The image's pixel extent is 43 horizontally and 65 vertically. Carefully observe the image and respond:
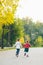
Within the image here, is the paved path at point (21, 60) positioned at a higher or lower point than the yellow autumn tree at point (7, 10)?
lower

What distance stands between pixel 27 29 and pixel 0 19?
75.2m

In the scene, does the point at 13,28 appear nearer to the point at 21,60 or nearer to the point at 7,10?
the point at 7,10

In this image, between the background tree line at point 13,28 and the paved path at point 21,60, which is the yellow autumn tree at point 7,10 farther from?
the paved path at point 21,60

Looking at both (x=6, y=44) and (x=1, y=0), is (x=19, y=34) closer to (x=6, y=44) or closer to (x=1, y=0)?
(x=6, y=44)

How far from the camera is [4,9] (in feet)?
139

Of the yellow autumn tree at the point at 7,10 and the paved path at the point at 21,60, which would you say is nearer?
the paved path at the point at 21,60

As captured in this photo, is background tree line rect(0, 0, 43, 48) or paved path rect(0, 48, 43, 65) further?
background tree line rect(0, 0, 43, 48)

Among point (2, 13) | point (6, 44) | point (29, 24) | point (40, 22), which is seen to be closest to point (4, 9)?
point (2, 13)

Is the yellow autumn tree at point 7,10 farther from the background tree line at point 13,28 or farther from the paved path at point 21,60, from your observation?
the paved path at point 21,60

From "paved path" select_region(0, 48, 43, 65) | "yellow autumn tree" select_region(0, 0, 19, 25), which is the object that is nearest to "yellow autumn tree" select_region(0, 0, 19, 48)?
"yellow autumn tree" select_region(0, 0, 19, 25)

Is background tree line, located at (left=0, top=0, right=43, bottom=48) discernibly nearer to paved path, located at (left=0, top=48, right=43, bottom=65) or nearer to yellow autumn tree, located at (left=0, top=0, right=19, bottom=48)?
yellow autumn tree, located at (left=0, top=0, right=19, bottom=48)

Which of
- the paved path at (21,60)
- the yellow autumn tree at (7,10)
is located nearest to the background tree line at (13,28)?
the yellow autumn tree at (7,10)

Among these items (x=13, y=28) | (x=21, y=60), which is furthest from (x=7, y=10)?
(x=13, y=28)

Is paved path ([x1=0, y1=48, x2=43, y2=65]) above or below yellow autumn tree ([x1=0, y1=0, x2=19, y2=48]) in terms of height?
below
